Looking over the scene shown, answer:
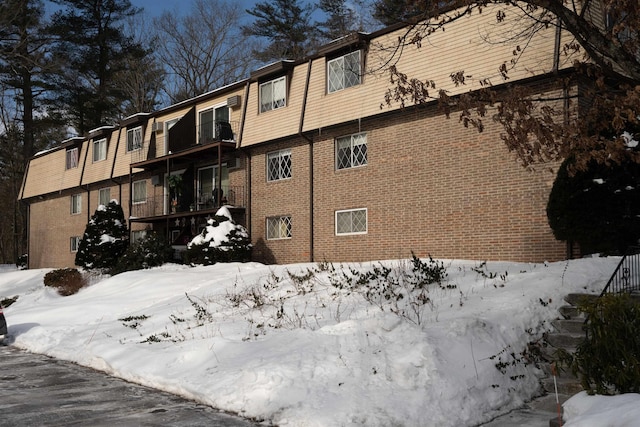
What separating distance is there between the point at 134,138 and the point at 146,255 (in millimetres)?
8706

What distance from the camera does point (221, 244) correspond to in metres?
20.8

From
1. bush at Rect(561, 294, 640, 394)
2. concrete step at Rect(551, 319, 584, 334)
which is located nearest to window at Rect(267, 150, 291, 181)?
concrete step at Rect(551, 319, 584, 334)

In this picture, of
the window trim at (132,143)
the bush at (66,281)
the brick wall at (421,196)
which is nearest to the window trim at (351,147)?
the brick wall at (421,196)

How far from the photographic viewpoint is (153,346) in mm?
10266

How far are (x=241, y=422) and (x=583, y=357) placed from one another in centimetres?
349

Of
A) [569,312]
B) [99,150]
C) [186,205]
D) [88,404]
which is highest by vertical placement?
[99,150]

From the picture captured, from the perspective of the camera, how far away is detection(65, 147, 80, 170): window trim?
1372 inches

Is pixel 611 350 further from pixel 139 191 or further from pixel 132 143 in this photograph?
pixel 132 143

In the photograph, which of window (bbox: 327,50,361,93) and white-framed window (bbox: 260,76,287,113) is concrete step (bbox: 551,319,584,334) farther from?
white-framed window (bbox: 260,76,287,113)

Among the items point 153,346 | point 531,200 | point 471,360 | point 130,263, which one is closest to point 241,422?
point 471,360


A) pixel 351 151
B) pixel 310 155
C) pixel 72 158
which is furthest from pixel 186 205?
pixel 72 158

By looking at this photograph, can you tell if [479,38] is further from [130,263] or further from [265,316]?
[130,263]

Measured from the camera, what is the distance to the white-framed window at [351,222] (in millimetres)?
18672

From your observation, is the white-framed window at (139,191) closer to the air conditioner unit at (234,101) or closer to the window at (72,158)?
the window at (72,158)
